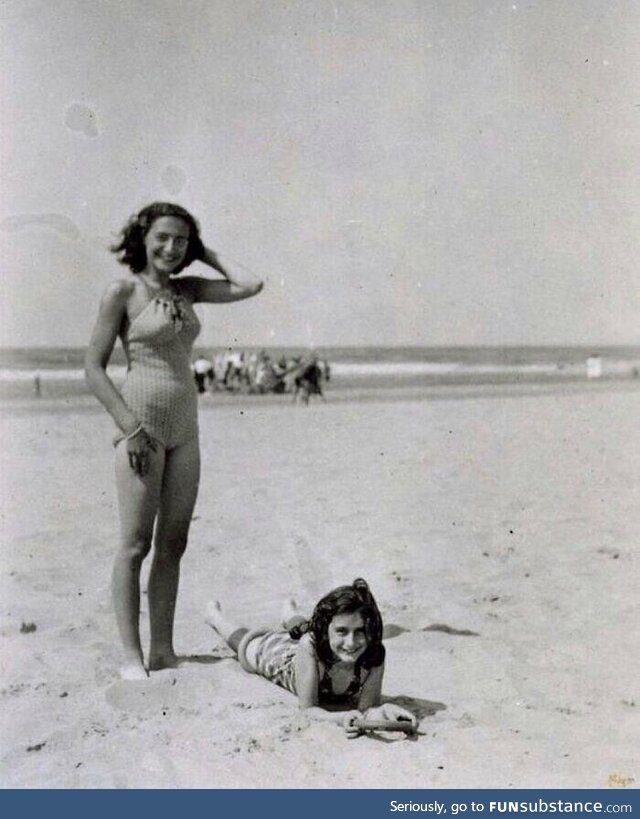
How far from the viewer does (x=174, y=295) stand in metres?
3.65

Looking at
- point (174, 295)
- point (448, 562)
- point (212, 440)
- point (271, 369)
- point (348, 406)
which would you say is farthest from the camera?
point (271, 369)

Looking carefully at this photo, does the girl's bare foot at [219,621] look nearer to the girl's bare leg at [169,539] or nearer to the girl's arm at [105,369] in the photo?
the girl's bare leg at [169,539]

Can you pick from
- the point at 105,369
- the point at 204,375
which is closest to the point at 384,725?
the point at 105,369

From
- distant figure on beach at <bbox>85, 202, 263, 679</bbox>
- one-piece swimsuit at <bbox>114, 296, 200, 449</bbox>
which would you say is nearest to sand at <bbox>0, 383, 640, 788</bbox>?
distant figure on beach at <bbox>85, 202, 263, 679</bbox>

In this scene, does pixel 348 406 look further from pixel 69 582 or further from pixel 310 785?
pixel 310 785

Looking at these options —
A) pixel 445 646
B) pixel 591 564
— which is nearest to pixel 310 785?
pixel 445 646

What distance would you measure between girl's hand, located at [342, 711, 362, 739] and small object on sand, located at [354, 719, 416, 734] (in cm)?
1

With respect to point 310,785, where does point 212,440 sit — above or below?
above

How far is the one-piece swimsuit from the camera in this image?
3.58 metres

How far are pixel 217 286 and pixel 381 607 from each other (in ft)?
5.87

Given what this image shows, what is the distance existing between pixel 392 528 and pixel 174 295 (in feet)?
8.97

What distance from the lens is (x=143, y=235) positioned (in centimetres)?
362

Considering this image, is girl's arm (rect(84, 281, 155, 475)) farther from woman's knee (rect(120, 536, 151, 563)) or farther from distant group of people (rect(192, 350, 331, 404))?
Answer: distant group of people (rect(192, 350, 331, 404))

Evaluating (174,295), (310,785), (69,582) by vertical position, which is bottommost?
(310,785)
